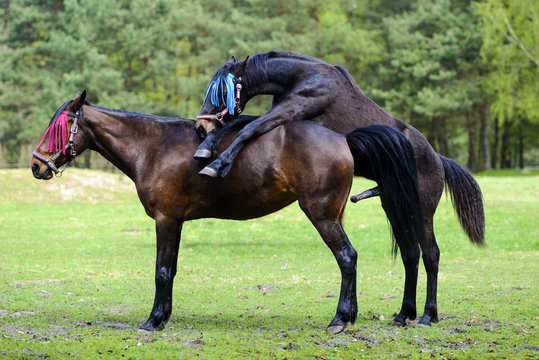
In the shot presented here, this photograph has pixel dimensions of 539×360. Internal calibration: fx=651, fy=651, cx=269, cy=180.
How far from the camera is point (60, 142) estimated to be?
23.7 ft

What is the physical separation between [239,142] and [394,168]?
1.66 meters

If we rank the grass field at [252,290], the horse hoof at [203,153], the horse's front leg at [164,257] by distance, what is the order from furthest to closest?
the horse's front leg at [164,257] < the horse hoof at [203,153] < the grass field at [252,290]

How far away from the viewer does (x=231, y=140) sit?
7.14 m

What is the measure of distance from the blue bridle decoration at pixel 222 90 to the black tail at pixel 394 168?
52.4 inches

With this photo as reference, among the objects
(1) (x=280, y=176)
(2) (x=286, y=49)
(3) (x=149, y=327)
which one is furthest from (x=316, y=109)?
(2) (x=286, y=49)

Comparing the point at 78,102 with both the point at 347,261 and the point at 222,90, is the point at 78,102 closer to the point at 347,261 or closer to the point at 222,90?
the point at 222,90

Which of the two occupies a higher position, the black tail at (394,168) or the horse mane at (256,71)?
the horse mane at (256,71)

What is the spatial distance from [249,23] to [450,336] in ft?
129

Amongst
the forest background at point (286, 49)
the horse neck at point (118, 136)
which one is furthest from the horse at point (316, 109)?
the forest background at point (286, 49)

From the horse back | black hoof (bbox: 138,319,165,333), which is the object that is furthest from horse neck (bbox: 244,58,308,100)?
black hoof (bbox: 138,319,165,333)

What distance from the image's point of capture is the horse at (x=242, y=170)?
6711 millimetres

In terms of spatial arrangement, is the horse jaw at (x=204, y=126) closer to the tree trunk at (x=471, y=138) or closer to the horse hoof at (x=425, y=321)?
the horse hoof at (x=425, y=321)

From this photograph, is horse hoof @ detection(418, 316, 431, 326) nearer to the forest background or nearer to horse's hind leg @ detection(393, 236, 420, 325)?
horse's hind leg @ detection(393, 236, 420, 325)

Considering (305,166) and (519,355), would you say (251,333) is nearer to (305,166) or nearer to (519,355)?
(305,166)
